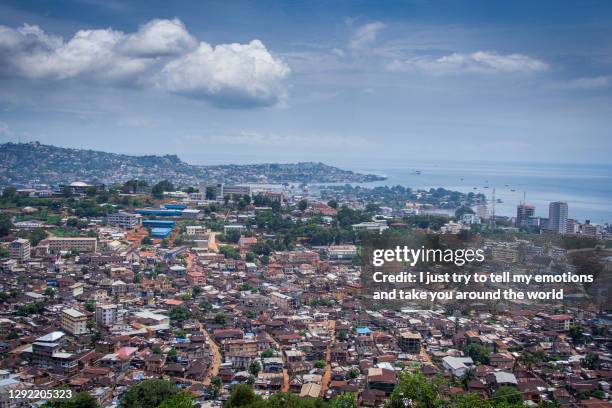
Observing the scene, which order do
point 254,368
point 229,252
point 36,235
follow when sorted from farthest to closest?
point 229,252 < point 36,235 < point 254,368

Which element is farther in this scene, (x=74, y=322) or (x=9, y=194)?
(x=9, y=194)

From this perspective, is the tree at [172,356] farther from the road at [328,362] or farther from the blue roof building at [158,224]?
the blue roof building at [158,224]

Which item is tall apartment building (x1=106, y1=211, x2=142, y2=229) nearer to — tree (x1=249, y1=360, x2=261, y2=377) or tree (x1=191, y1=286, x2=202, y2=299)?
tree (x1=191, y1=286, x2=202, y2=299)

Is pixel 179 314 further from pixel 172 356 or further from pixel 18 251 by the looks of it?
pixel 18 251

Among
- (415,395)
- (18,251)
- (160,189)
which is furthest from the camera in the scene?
(160,189)

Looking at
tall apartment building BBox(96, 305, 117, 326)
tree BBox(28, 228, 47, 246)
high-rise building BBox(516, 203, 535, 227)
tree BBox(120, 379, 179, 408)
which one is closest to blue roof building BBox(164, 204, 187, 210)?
tree BBox(28, 228, 47, 246)

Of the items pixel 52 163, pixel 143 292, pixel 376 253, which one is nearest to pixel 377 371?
pixel 376 253

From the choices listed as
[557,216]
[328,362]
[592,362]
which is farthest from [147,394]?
[557,216]

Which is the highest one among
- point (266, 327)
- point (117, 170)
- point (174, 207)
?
point (117, 170)
